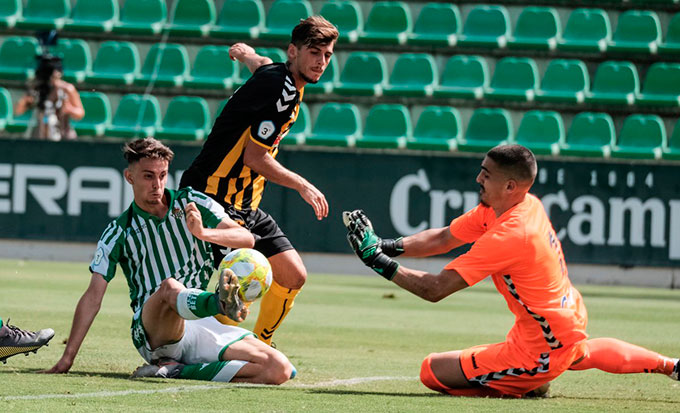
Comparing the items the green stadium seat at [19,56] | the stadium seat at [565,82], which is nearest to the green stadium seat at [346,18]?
the stadium seat at [565,82]

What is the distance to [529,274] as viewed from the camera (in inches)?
221

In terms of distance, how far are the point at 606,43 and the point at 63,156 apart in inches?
350

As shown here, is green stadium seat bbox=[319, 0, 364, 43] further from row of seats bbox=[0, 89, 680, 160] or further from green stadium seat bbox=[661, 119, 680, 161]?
green stadium seat bbox=[661, 119, 680, 161]

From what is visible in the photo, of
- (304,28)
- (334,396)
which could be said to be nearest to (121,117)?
(304,28)

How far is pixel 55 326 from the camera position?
8414 mm

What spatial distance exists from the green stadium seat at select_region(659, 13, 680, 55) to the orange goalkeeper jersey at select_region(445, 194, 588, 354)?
43.7 feet

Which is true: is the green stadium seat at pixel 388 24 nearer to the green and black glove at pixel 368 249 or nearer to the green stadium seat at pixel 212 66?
the green stadium seat at pixel 212 66

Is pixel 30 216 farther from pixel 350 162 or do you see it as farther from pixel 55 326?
pixel 55 326

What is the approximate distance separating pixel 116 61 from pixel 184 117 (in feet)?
5.82

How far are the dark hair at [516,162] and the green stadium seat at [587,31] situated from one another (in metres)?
13.1

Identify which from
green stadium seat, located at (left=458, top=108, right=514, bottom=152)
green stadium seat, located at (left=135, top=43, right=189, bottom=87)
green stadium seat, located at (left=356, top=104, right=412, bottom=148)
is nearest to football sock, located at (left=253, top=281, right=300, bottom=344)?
green stadium seat, located at (left=458, top=108, right=514, bottom=152)

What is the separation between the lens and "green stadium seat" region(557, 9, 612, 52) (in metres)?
18.2

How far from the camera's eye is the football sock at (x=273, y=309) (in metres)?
7.01

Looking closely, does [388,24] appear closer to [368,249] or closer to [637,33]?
[637,33]
